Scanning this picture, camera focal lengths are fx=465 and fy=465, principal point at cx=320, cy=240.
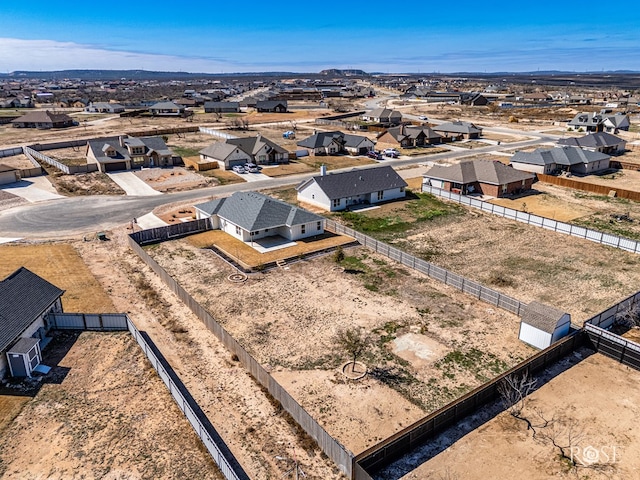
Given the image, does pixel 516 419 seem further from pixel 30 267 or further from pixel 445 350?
pixel 30 267

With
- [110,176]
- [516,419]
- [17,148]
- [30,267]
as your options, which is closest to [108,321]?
[30,267]

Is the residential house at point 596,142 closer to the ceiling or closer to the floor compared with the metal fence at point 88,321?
closer to the ceiling

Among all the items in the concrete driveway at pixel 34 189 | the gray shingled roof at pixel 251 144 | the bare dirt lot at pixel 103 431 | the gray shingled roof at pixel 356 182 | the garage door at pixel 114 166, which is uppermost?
the gray shingled roof at pixel 251 144

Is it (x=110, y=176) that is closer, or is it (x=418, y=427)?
(x=418, y=427)

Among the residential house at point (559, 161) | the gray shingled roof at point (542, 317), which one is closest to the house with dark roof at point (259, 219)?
the gray shingled roof at point (542, 317)

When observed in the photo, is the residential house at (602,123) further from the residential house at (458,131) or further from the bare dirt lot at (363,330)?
the bare dirt lot at (363,330)

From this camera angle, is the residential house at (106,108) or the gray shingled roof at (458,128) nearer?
the gray shingled roof at (458,128)

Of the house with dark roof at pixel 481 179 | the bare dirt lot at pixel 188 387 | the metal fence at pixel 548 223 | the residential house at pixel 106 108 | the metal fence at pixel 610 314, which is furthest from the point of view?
the residential house at pixel 106 108
